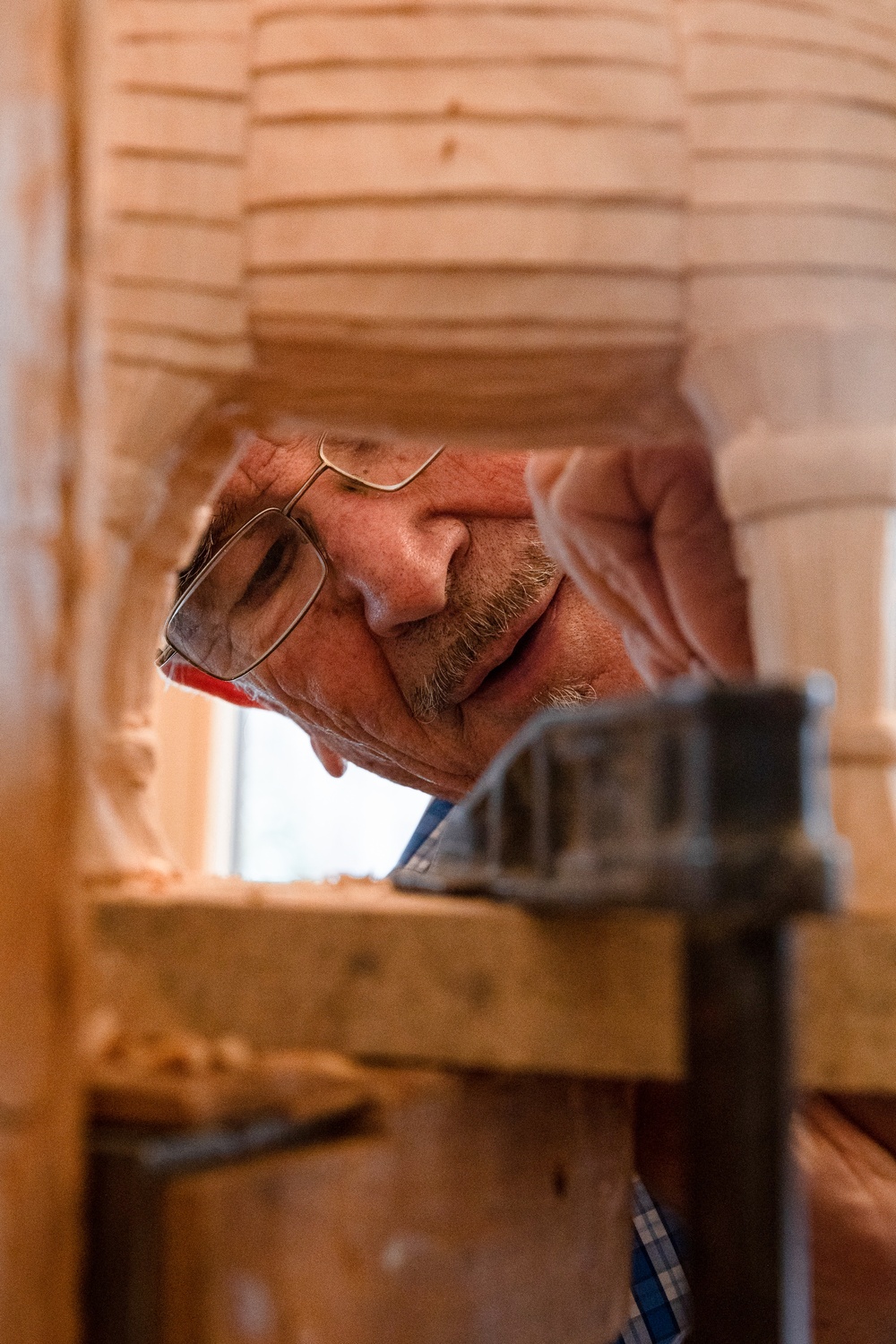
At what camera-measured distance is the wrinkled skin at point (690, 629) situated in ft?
2.93

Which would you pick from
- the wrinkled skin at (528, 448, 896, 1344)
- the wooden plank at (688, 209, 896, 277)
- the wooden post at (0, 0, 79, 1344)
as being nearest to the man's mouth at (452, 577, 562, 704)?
the wrinkled skin at (528, 448, 896, 1344)

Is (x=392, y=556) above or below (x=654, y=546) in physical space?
above

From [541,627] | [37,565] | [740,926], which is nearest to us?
[740,926]

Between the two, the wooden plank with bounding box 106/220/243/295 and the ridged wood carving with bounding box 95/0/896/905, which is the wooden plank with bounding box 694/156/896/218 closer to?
the ridged wood carving with bounding box 95/0/896/905

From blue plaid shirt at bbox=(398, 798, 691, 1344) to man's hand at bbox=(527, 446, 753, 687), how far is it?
0.71 metres

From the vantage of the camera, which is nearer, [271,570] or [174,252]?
[174,252]

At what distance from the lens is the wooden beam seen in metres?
0.58

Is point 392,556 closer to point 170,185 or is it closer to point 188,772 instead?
point 170,185

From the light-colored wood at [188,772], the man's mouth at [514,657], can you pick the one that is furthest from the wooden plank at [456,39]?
the light-colored wood at [188,772]

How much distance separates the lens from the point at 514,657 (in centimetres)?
168

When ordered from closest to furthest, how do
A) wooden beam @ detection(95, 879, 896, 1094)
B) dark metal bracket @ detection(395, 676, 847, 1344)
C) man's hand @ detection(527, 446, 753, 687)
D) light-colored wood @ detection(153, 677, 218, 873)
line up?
1. dark metal bracket @ detection(395, 676, 847, 1344)
2. wooden beam @ detection(95, 879, 896, 1094)
3. man's hand @ detection(527, 446, 753, 687)
4. light-colored wood @ detection(153, 677, 218, 873)

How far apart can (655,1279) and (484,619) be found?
88 cm

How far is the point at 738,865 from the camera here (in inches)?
17.4

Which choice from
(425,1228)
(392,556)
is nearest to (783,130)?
(425,1228)
